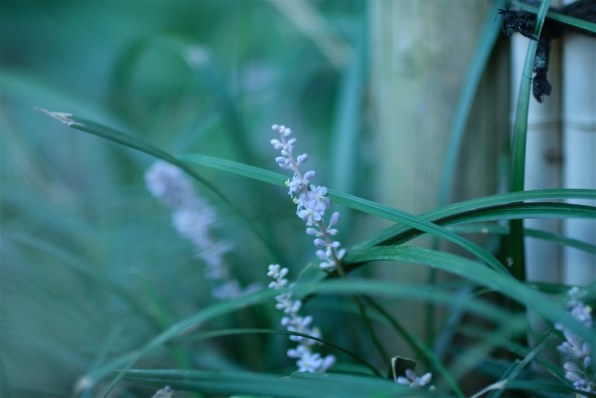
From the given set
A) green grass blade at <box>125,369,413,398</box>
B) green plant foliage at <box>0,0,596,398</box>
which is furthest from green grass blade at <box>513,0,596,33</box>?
green grass blade at <box>125,369,413,398</box>

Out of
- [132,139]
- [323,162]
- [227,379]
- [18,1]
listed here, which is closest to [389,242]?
[227,379]

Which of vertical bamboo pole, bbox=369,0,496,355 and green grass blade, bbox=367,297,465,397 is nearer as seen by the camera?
green grass blade, bbox=367,297,465,397

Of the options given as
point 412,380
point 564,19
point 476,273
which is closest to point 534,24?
point 564,19

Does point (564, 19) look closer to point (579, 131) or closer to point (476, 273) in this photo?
point (579, 131)

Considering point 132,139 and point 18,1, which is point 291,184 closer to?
point 132,139

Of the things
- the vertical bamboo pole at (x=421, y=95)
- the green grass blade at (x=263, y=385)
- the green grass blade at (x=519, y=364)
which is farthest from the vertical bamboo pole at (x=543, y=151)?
the green grass blade at (x=263, y=385)

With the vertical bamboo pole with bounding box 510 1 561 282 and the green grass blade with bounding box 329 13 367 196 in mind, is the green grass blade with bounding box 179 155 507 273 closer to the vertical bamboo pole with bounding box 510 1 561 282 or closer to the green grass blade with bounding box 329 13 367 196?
the vertical bamboo pole with bounding box 510 1 561 282
